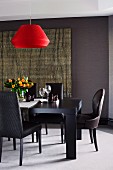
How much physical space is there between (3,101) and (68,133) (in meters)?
1.00

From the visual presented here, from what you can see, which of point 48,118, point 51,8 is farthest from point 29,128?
point 51,8

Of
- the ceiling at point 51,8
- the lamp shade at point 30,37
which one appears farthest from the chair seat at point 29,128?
the ceiling at point 51,8

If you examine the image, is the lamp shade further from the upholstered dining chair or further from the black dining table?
the upholstered dining chair

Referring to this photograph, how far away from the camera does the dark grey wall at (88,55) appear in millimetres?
5938

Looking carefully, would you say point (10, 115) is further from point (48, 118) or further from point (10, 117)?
point (48, 118)

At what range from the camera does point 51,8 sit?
5543 mm

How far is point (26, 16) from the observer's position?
582cm

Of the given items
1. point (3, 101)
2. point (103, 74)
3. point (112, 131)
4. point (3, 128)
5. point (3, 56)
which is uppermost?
point (3, 56)

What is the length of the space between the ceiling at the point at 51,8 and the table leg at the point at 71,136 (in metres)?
2.57

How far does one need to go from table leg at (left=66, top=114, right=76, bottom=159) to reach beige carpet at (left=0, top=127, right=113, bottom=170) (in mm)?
97

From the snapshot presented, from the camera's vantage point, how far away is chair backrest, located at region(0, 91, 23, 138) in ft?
11.0

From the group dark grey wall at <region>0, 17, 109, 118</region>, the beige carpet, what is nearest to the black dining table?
the beige carpet

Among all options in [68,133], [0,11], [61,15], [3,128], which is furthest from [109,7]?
[3,128]

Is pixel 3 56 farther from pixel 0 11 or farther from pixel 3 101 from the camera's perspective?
pixel 3 101
